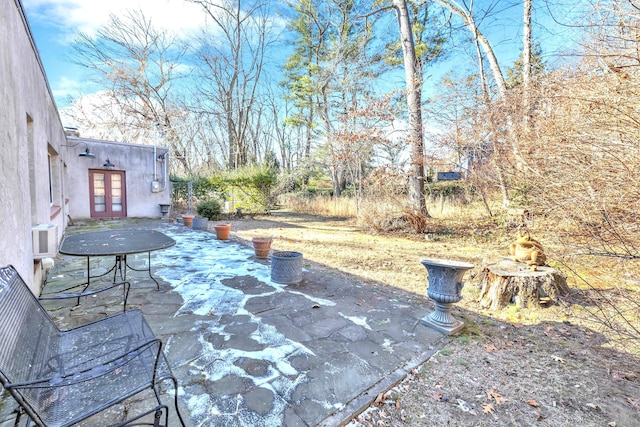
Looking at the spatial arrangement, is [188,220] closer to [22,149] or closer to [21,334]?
[22,149]

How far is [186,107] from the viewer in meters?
15.8

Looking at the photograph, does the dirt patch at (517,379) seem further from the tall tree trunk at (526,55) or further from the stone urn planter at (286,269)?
the tall tree trunk at (526,55)

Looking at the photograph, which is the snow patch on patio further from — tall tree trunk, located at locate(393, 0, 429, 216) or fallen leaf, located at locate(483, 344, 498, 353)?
tall tree trunk, located at locate(393, 0, 429, 216)

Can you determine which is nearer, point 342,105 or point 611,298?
point 611,298

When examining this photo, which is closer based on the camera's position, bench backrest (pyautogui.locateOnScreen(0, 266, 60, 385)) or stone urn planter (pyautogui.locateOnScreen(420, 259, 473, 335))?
bench backrest (pyautogui.locateOnScreen(0, 266, 60, 385))

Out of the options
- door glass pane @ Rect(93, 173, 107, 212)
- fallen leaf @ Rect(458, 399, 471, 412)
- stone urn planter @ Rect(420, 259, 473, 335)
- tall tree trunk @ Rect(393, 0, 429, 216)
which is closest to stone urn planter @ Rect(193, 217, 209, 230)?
door glass pane @ Rect(93, 173, 107, 212)

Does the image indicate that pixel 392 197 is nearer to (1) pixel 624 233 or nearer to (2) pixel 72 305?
(1) pixel 624 233

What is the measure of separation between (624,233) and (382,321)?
1959mm

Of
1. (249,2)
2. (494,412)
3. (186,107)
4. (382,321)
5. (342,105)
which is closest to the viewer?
(494,412)

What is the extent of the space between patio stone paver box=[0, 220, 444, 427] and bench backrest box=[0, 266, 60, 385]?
0.67 metres

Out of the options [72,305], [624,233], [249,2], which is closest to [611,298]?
[624,233]

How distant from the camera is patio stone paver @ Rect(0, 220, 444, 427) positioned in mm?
1669

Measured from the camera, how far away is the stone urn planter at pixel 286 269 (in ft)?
12.3

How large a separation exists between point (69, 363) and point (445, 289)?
2.63m
